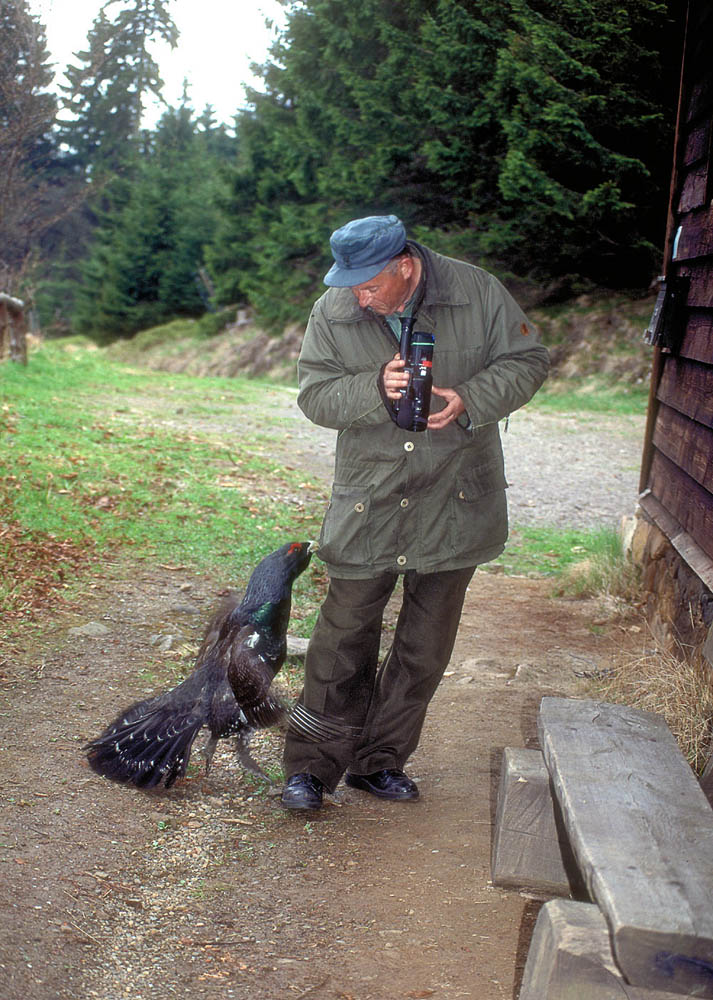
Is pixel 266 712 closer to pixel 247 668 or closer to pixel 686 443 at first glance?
pixel 247 668

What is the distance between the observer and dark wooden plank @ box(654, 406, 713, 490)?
4781mm

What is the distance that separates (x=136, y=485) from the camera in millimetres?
8688

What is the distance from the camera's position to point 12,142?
28.5ft

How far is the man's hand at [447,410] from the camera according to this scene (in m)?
3.43

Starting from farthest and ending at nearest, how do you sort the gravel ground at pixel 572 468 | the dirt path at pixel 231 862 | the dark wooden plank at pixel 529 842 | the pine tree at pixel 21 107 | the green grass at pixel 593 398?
the green grass at pixel 593 398, the gravel ground at pixel 572 468, the pine tree at pixel 21 107, the dark wooden plank at pixel 529 842, the dirt path at pixel 231 862

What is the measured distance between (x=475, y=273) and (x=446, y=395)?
536mm

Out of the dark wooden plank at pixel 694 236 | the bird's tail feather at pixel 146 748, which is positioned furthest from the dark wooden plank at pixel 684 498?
the bird's tail feather at pixel 146 748

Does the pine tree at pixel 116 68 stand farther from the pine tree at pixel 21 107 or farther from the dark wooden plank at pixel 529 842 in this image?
the dark wooden plank at pixel 529 842

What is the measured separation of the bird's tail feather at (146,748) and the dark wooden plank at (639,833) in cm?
150

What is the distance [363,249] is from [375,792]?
7.17 ft

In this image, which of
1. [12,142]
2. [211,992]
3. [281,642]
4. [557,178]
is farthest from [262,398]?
[211,992]

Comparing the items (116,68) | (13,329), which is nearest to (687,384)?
(116,68)

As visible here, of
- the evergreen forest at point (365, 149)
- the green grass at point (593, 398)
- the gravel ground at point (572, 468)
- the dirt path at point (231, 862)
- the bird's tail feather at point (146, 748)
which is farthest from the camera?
the green grass at point (593, 398)

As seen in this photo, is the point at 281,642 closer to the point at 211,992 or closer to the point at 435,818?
the point at 435,818
